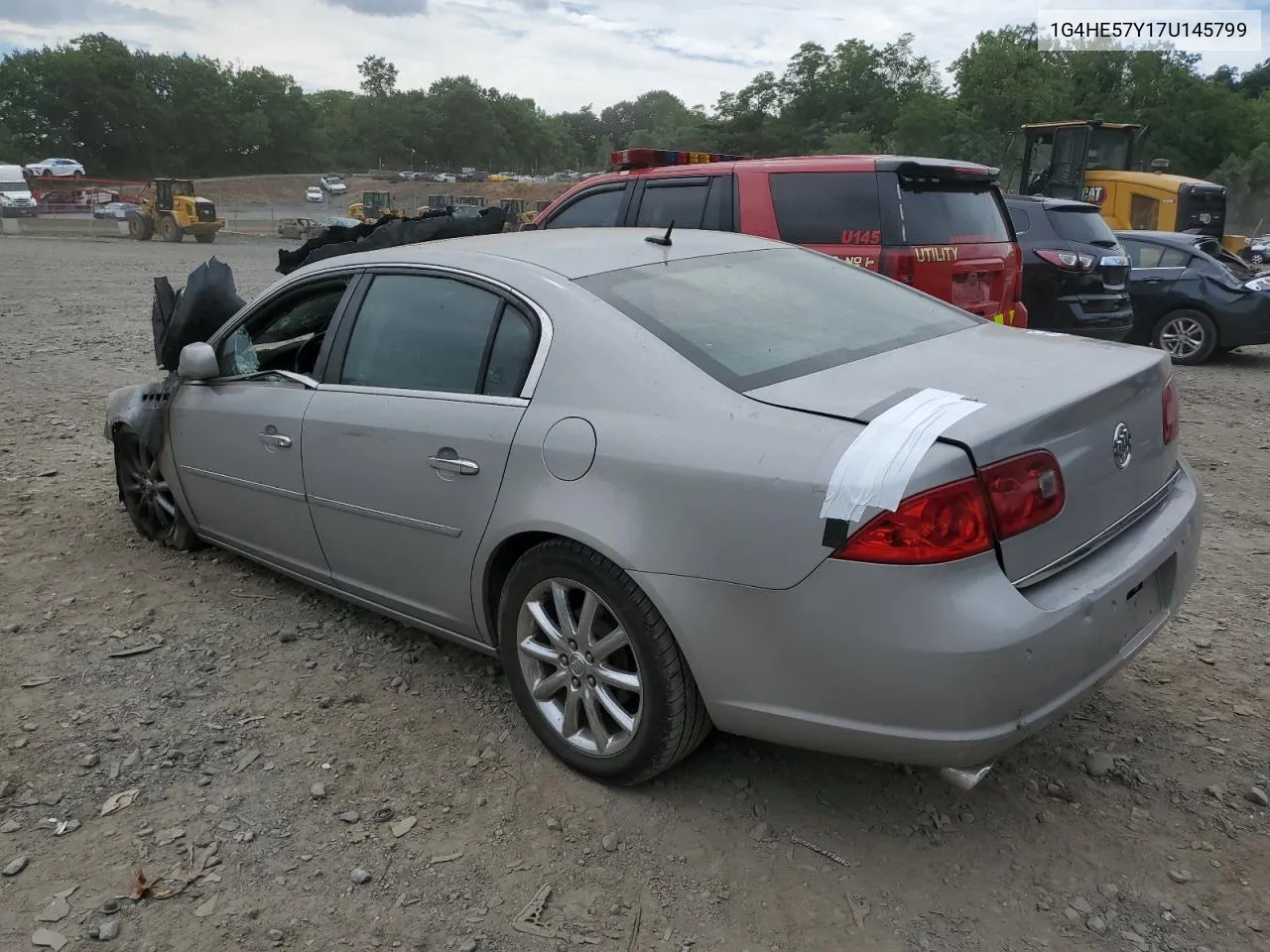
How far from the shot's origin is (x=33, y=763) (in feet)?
10.0

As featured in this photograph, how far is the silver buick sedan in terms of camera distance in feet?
7.20

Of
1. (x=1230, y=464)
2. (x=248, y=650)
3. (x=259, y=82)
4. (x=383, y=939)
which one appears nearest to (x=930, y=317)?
(x=383, y=939)

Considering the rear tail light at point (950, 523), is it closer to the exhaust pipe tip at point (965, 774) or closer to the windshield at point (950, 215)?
the exhaust pipe tip at point (965, 774)

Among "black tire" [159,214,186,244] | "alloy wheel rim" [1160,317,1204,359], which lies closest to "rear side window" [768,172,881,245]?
"alloy wheel rim" [1160,317,1204,359]

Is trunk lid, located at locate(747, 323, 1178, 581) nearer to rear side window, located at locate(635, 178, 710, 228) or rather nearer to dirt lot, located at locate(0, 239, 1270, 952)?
dirt lot, located at locate(0, 239, 1270, 952)

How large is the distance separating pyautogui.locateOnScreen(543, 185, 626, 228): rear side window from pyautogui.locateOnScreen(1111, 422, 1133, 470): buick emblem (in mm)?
4924

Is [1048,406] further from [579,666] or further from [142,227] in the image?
[142,227]

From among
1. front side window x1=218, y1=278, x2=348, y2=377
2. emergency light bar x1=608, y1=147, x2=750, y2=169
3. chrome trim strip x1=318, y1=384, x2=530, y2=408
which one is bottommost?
chrome trim strip x1=318, y1=384, x2=530, y2=408

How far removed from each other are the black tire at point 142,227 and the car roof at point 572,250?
34.4 meters

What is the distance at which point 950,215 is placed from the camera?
6094 millimetres

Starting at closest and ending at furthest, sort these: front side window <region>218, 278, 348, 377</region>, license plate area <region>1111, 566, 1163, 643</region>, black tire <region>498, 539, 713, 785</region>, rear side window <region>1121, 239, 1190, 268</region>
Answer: license plate area <region>1111, 566, 1163, 643</region> < black tire <region>498, 539, 713, 785</region> < front side window <region>218, 278, 348, 377</region> < rear side window <region>1121, 239, 1190, 268</region>

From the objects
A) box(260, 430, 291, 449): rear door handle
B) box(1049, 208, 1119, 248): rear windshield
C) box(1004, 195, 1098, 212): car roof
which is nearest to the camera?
box(260, 430, 291, 449): rear door handle

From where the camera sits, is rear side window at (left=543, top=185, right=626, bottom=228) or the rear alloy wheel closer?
rear side window at (left=543, top=185, right=626, bottom=228)

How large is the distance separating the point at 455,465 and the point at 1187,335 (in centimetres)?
960
